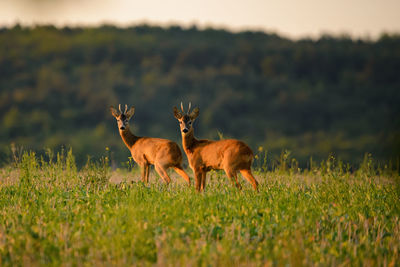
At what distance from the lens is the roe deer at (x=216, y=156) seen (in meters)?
10.1

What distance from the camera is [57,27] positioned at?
73.6 metres

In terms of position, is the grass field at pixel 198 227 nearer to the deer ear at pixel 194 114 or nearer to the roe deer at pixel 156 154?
the roe deer at pixel 156 154

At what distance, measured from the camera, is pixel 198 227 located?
7.26 meters

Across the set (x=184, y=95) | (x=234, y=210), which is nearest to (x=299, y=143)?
(x=184, y=95)

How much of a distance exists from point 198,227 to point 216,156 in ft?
10.5

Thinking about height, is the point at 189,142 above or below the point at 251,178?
above

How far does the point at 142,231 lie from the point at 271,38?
7573cm

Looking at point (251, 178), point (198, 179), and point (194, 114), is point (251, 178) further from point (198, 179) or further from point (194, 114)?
point (194, 114)

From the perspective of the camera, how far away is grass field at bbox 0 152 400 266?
6.21m

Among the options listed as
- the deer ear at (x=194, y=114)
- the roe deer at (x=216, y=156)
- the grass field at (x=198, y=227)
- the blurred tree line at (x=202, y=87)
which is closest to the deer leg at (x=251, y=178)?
the roe deer at (x=216, y=156)

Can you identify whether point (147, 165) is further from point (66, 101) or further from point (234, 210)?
point (66, 101)

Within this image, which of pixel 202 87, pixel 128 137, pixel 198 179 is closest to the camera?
Answer: pixel 198 179

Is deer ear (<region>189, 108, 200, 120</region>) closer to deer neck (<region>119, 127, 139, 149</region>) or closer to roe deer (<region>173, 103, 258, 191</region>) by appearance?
roe deer (<region>173, 103, 258, 191</region>)

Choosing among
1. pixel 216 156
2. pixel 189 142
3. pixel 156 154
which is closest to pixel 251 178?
pixel 216 156
